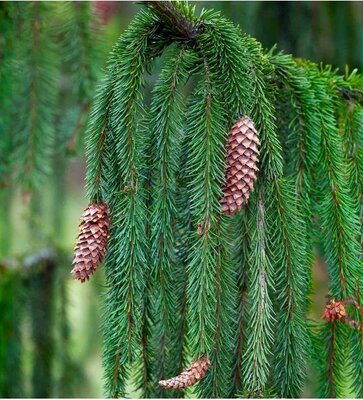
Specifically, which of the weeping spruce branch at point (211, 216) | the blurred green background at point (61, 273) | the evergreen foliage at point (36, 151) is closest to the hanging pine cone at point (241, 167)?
the weeping spruce branch at point (211, 216)

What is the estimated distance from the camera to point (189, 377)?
792mm

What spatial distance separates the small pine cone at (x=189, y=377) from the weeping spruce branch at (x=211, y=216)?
0.04 feet

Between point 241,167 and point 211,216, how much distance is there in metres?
0.08

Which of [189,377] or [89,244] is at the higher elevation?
[89,244]

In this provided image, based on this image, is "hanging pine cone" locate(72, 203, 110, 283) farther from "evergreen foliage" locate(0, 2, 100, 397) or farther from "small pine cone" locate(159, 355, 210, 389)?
"evergreen foliage" locate(0, 2, 100, 397)

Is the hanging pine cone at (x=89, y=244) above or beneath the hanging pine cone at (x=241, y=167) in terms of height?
beneath

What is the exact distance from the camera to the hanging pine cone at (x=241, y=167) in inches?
33.6

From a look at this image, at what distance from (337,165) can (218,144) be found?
0.21 meters

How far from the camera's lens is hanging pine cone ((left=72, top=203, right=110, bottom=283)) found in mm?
868

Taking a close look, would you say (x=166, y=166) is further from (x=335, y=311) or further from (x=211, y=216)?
(x=335, y=311)

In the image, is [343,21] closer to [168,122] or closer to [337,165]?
[337,165]

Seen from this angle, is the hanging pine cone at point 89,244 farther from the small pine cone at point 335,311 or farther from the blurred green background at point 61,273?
the blurred green background at point 61,273

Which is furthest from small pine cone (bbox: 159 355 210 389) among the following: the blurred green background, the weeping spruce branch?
the blurred green background

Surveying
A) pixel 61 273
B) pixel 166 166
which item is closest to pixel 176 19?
pixel 166 166
